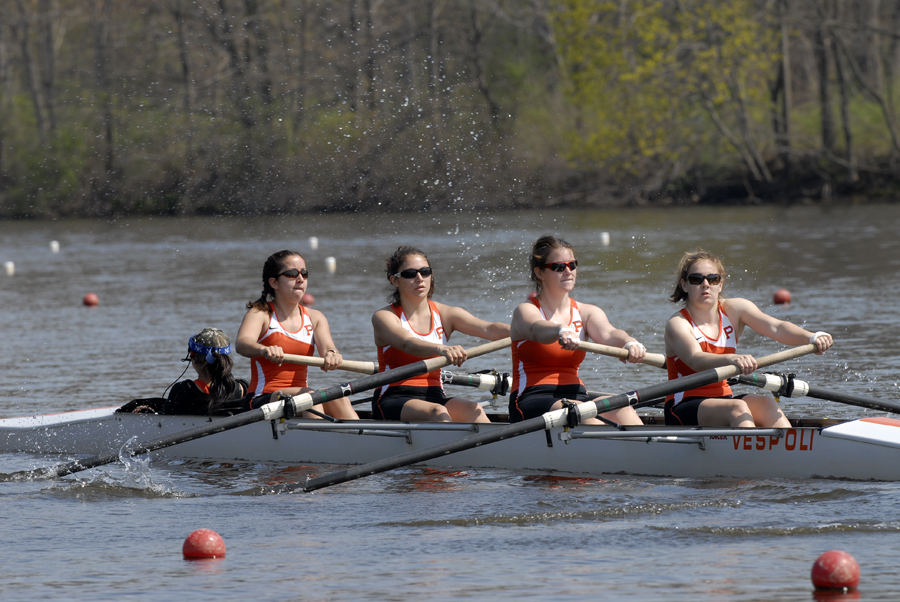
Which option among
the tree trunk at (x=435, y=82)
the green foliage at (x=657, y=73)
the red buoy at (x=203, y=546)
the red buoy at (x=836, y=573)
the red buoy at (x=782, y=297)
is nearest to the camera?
the red buoy at (x=836, y=573)

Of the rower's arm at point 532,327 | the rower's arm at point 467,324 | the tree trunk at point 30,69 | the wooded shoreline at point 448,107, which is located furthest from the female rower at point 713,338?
the tree trunk at point 30,69

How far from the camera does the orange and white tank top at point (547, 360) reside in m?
6.72

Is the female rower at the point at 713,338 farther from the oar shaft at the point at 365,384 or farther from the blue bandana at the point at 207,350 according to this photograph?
the blue bandana at the point at 207,350

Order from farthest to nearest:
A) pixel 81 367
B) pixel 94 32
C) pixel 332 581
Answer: pixel 94 32 < pixel 81 367 < pixel 332 581

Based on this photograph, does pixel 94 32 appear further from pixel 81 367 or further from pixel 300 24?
pixel 81 367

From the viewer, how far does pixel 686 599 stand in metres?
4.42

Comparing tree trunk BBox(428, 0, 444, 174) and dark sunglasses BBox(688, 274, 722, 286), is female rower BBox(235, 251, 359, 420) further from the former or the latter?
tree trunk BBox(428, 0, 444, 174)

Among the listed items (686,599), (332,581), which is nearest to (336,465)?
(332,581)

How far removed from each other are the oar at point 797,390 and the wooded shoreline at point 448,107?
24572 mm

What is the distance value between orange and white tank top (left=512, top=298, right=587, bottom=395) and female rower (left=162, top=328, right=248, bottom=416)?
6.32 ft

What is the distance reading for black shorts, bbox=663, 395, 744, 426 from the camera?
6574mm

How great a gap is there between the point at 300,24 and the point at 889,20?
19397 mm

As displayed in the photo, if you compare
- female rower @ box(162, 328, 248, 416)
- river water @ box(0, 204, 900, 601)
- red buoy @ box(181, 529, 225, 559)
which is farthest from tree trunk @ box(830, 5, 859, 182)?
red buoy @ box(181, 529, 225, 559)

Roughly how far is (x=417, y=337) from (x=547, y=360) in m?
0.85
